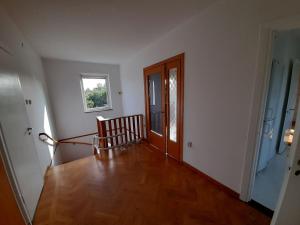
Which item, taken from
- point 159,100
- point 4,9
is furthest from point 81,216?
point 4,9

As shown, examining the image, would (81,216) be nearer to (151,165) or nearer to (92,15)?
(151,165)

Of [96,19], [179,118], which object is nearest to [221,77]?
[179,118]

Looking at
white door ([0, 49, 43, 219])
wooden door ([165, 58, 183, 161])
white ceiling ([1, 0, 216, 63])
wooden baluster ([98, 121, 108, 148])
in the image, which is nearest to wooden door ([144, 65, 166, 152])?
wooden door ([165, 58, 183, 161])

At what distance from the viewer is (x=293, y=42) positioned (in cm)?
202

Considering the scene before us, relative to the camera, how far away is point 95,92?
4.45 m

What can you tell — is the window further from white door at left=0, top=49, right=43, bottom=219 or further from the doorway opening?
the doorway opening

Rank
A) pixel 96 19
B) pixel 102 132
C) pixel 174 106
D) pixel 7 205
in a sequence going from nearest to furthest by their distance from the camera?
pixel 7 205 → pixel 96 19 → pixel 174 106 → pixel 102 132

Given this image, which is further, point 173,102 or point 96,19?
point 173,102

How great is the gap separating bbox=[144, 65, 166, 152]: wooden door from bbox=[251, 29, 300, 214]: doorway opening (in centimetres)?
167

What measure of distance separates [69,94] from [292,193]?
4808 millimetres

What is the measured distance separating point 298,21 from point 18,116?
9.75 feet

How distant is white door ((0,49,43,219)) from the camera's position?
127 centimetres

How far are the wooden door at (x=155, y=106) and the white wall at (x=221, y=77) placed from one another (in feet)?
1.96

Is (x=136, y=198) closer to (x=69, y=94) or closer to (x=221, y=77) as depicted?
(x=221, y=77)
